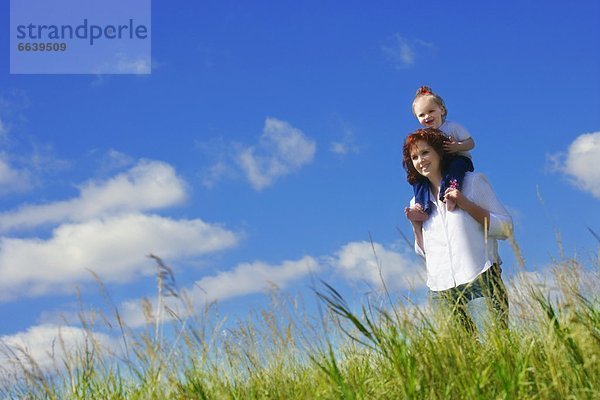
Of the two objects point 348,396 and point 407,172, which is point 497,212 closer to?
point 407,172

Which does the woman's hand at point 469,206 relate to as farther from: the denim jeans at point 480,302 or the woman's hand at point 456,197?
the denim jeans at point 480,302

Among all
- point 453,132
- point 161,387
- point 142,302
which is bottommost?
point 161,387

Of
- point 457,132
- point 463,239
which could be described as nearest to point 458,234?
point 463,239

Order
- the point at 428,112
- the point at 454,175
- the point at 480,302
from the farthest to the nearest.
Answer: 1. the point at 428,112
2. the point at 454,175
3. the point at 480,302

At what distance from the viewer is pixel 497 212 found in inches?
199

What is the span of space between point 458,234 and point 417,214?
0.40 metres

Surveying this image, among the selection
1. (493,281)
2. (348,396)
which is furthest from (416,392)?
(493,281)

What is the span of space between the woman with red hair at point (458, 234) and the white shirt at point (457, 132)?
0.16 metres

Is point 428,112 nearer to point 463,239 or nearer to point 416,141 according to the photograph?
point 416,141

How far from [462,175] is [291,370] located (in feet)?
6.12

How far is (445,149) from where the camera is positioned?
527 centimetres

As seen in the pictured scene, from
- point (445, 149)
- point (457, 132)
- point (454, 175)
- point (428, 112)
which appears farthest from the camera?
point (428, 112)

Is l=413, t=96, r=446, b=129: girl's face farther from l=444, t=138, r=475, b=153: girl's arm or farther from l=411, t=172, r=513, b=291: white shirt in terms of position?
l=411, t=172, r=513, b=291: white shirt

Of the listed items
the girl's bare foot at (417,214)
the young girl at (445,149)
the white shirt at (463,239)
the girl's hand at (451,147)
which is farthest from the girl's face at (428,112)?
the girl's bare foot at (417,214)
